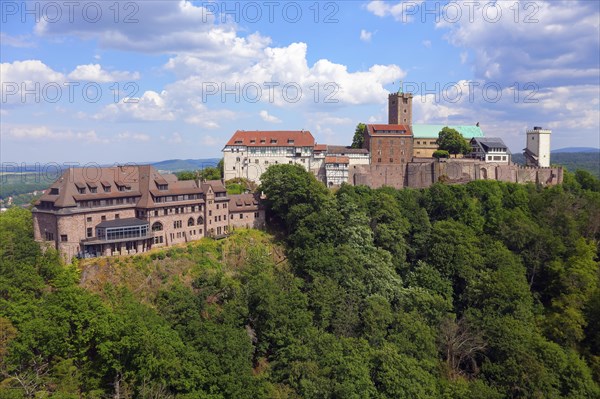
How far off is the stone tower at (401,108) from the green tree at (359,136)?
19.6 ft

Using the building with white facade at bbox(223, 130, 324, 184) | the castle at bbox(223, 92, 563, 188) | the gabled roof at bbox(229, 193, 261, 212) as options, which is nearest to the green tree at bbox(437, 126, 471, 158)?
the castle at bbox(223, 92, 563, 188)

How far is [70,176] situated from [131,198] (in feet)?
20.7

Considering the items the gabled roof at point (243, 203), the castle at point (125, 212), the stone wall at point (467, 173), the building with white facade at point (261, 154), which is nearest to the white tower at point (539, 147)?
the stone wall at point (467, 173)

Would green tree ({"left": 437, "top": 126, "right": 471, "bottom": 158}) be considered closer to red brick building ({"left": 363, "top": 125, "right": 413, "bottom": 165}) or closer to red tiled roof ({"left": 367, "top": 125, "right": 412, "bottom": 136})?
red brick building ({"left": 363, "top": 125, "right": 413, "bottom": 165})

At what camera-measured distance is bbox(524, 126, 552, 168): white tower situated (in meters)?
85.7

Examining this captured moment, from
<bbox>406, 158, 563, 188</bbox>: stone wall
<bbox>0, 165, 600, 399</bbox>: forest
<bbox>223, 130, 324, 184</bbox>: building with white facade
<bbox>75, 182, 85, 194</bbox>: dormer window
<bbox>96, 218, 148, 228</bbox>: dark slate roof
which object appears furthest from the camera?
<bbox>406, 158, 563, 188</bbox>: stone wall

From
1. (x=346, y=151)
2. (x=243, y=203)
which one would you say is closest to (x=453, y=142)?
(x=346, y=151)

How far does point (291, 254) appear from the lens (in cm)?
5616

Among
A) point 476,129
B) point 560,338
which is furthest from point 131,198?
point 476,129

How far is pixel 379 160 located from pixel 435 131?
49.0 feet

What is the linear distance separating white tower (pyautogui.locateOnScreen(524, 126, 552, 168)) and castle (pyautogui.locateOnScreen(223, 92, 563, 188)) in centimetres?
17

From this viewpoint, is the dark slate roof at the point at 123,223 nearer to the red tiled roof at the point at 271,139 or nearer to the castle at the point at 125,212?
the castle at the point at 125,212

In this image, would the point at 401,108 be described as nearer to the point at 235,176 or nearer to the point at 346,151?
the point at 346,151

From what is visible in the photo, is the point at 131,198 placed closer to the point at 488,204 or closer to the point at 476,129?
the point at 488,204
